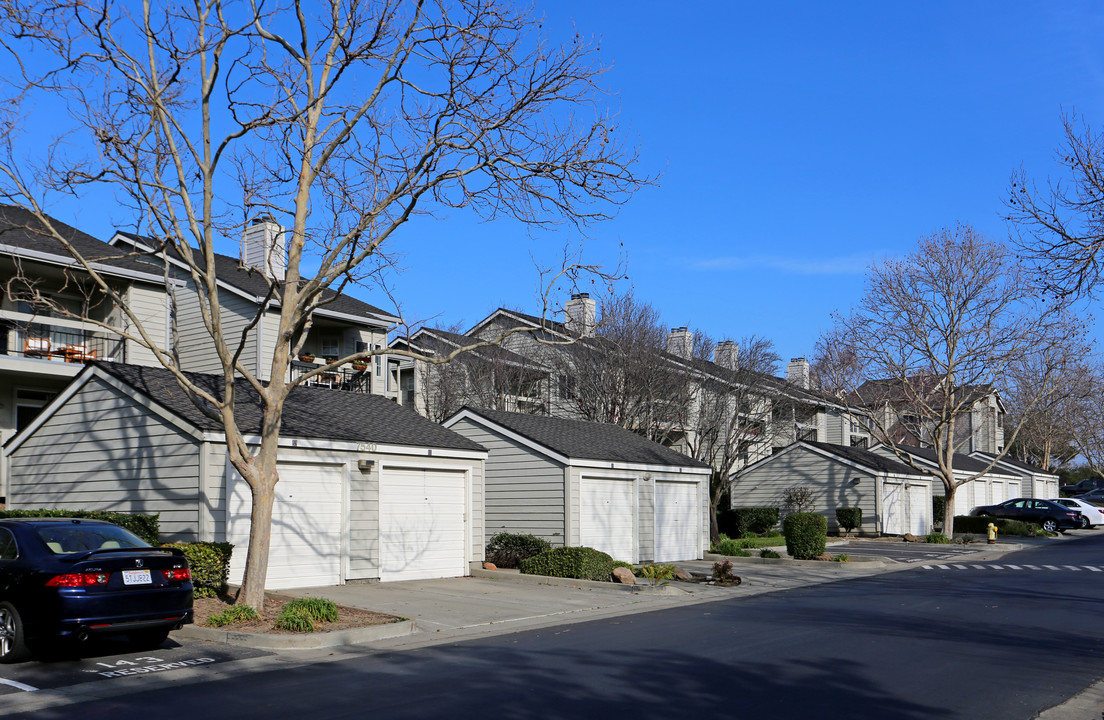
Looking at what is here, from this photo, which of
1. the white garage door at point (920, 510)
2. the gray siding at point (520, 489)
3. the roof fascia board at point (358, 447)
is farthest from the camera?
the white garage door at point (920, 510)

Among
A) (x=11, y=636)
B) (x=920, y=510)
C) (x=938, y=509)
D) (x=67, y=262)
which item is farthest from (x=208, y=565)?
(x=938, y=509)

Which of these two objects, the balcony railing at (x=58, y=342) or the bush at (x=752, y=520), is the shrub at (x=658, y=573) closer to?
the balcony railing at (x=58, y=342)

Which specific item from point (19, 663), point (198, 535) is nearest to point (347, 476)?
point (198, 535)

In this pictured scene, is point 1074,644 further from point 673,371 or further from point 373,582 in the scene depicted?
point 673,371

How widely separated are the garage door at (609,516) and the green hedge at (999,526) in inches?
1004

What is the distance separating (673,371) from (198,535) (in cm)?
2229

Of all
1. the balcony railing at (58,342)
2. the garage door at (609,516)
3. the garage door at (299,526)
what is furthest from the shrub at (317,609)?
the balcony railing at (58,342)

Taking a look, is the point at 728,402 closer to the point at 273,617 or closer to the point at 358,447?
the point at 358,447

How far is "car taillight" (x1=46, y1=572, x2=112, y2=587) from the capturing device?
32.2 feet

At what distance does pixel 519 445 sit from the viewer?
24328 mm

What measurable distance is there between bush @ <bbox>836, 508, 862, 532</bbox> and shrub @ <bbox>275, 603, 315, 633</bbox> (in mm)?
32481

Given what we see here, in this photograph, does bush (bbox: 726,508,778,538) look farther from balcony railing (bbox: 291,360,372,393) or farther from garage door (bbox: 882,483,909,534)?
balcony railing (bbox: 291,360,372,393)

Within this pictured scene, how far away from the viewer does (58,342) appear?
26.5m

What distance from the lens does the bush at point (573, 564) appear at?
65.5 ft
